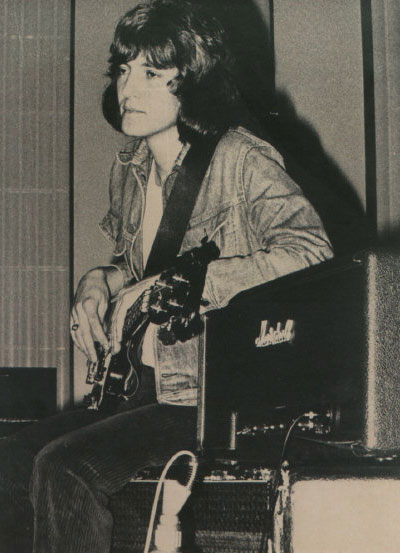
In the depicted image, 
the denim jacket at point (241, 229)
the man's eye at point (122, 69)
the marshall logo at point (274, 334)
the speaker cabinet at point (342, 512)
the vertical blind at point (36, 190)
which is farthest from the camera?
the vertical blind at point (36, 190)

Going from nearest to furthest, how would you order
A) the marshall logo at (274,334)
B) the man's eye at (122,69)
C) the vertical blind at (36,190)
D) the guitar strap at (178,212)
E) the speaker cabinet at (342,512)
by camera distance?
1. the speaker cabinet at (342,512)
2. the marshall logo at (274,334)
3. the guitar strap at (178,212)
4. the man's eye at (122,69)
5. the vertical blind at (36,190)

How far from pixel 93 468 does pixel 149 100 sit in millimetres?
644

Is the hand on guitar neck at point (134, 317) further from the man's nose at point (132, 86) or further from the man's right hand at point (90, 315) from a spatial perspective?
the man's nose at point (132, 86)

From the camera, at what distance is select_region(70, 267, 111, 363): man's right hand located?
116 cm

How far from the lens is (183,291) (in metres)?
0.91

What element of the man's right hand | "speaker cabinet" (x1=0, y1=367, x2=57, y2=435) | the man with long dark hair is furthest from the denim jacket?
"speaker cabinet" (x1=0, y1=367, x2=57, y2=435)

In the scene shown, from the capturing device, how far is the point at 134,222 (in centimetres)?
132

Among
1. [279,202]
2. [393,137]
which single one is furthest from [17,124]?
[279,202]

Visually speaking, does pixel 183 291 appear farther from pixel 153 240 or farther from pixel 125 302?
pixel 153 240

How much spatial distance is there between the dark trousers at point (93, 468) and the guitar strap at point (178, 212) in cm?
24

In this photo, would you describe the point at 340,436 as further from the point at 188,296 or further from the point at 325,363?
the point at 188,296

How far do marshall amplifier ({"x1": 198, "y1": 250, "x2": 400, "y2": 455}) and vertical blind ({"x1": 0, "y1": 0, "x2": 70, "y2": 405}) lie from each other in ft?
4.48

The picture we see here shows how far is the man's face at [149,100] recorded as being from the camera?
122 centimetres

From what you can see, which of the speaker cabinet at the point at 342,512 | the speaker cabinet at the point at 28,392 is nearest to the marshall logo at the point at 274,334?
the speaker cabinet at the point at 342,512
